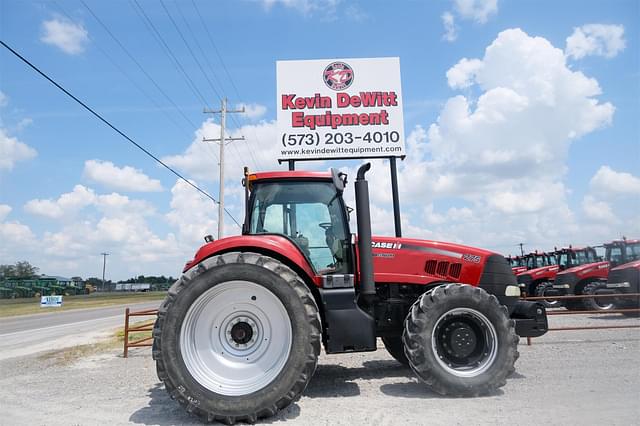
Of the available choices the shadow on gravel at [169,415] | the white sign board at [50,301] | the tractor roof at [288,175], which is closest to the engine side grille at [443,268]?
the tractor roof at [288,175]

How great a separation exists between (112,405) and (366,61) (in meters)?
10.2

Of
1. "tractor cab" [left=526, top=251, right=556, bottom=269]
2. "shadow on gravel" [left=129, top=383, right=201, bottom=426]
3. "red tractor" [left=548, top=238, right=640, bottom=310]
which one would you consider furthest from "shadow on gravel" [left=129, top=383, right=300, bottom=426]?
"tractor cab" [left=526, top=251, right=556, bottom=269]

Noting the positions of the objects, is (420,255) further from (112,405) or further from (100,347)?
(100,347)

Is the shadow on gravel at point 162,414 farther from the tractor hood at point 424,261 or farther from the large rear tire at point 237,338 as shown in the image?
the tractor hood at point 424,261

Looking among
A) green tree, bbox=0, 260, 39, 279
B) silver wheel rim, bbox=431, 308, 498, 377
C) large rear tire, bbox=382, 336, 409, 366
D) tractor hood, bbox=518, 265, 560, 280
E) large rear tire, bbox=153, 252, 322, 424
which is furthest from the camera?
green tree, bbox=0, 260, 39, 279

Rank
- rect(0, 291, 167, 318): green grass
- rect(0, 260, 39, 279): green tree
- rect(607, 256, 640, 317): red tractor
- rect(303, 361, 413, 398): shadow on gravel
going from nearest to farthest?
rect(303, 361, 413, 398): shadow on gravel
rect(607, 256, 640, 317): red tractor
rect(0, 291, 167, 318): green grass
rect(0, 260, 39, 279): green tree

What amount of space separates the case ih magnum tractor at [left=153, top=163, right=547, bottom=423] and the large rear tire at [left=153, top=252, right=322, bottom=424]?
0.01 m

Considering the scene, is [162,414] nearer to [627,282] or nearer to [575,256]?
[627,282]

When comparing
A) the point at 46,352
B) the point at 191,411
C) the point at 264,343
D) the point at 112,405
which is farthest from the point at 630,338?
the point at 46,352

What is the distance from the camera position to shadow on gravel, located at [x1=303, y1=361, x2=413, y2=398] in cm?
502

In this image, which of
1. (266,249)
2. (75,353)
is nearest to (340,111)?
(266,249)

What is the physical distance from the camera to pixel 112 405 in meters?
4.79

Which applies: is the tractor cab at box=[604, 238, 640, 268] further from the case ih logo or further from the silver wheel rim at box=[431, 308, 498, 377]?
the silver wheel rim at box=[431, 308, 498, 377]

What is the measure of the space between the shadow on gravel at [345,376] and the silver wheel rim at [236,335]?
3.37 ft
